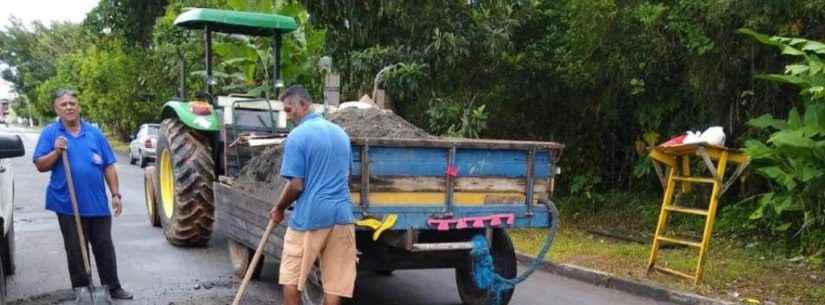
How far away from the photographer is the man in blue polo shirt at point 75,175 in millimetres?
6039

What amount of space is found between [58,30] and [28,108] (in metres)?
31.2

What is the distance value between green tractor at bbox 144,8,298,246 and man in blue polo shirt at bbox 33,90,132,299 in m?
1.93

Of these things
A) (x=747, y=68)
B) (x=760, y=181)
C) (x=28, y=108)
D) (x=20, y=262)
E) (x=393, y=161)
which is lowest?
(x=28, y=108)

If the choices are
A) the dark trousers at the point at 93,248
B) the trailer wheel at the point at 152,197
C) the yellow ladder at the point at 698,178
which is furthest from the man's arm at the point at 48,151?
the yellow ladder at the point at 698,178

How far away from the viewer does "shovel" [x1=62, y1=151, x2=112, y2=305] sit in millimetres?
5957

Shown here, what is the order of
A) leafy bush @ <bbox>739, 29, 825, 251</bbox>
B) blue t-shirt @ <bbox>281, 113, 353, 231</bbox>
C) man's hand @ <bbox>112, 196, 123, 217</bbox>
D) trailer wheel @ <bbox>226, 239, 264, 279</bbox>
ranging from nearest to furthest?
blue t-shirt @ <bbox>281, 113, 353, 231</bbox>, man's hand @ <bbox>112, 196, 123, 217</bbox>, leafy bush @ <bbox>739, 29, 825, 251</bbox>, trailer wheel @ <bbox>226, 239, 264, 279</bbox>

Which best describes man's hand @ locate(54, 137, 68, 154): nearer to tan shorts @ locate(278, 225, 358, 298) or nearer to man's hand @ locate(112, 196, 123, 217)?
man's hand @ locate(112, 196, 123, 217)

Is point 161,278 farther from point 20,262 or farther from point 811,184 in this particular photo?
point 811,184

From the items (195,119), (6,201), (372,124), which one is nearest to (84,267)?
(6,201)

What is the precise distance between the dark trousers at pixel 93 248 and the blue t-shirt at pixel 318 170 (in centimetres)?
216

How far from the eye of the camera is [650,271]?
809 centimetres

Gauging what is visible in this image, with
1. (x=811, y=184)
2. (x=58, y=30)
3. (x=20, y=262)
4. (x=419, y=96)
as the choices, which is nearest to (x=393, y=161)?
(x=811, y=184)

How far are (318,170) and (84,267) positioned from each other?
246 cm

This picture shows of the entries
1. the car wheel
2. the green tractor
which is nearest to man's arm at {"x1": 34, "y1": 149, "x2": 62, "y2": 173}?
the green tractor
